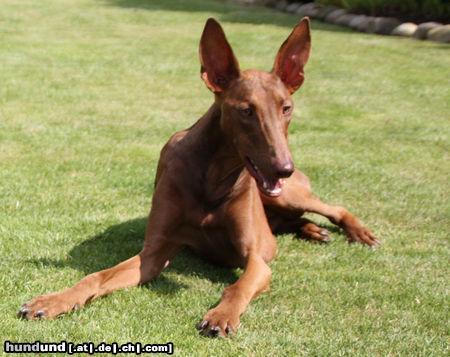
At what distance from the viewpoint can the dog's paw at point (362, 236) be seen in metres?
5.65

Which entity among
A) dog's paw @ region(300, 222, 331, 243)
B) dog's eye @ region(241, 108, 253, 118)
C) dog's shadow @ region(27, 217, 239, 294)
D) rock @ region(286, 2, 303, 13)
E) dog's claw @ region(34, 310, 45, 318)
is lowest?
dog's paw @ region(300, 222, 331, 243)

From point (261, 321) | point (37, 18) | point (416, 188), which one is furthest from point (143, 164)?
point (37, 18)

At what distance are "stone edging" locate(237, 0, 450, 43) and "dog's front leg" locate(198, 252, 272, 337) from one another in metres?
13.8

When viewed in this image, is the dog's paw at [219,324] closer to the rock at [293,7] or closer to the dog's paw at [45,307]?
the dog's paw at [45,307]

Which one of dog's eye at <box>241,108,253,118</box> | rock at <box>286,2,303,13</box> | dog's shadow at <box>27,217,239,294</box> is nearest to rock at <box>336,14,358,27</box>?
rock at <box>286,2,303,13</box>

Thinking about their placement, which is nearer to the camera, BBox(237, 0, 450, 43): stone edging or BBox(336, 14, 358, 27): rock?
BBox(237, 0, 450, 43): stone edging

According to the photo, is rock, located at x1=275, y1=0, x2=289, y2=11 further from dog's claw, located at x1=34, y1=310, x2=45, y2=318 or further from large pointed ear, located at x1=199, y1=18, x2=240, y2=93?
dog's claw, located at x1=34, y1=310, x2=45, y2=318

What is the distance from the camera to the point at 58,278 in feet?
14.5

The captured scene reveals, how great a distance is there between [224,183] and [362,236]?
1767 mm

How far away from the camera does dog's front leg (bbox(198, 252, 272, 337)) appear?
3.72 meters

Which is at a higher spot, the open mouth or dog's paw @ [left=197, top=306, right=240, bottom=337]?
the open mouth

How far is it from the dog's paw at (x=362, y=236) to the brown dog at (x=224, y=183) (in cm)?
100

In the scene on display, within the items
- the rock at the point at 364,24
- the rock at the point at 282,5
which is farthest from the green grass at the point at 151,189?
the rock at the point at 282,5

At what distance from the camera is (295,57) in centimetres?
449
